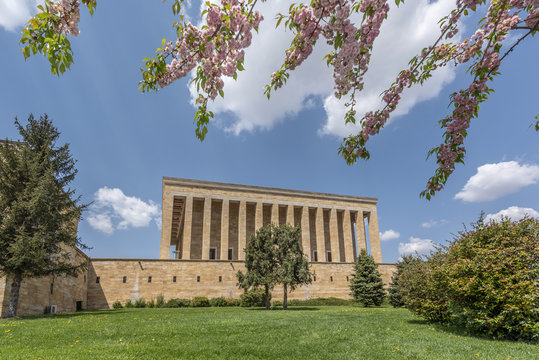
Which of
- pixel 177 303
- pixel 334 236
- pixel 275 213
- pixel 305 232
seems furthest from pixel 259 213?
pixel 177 303

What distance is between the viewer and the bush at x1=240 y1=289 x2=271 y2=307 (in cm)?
2816

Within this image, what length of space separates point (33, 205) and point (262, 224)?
97.7 feet

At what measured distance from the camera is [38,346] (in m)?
8.09

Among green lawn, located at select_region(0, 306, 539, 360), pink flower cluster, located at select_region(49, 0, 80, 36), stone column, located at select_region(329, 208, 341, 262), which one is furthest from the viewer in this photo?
stone column, located at select_region(329, 208, 341, 262)

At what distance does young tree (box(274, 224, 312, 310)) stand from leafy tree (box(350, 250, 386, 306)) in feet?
33.6

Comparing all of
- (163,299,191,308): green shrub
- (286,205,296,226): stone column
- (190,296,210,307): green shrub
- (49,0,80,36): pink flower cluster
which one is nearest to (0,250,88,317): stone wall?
(163,299,191,308): green shrub

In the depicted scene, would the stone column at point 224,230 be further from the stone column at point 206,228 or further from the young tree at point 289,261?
the young tree at point 289,261

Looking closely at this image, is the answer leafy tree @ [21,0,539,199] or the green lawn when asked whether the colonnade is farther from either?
leafy tree @ [21,0,539,199]

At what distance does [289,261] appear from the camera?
22.5 metres

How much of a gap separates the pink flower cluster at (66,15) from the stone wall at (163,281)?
99.4 ft

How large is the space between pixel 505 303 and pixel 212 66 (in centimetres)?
1096

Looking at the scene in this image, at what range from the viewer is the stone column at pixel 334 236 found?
44.5 meters

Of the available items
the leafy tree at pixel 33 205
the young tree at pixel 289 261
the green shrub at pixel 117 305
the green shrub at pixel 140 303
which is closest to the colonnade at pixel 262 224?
the green shrub at pixel 140 303

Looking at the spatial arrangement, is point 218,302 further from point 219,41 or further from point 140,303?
point 219,41
